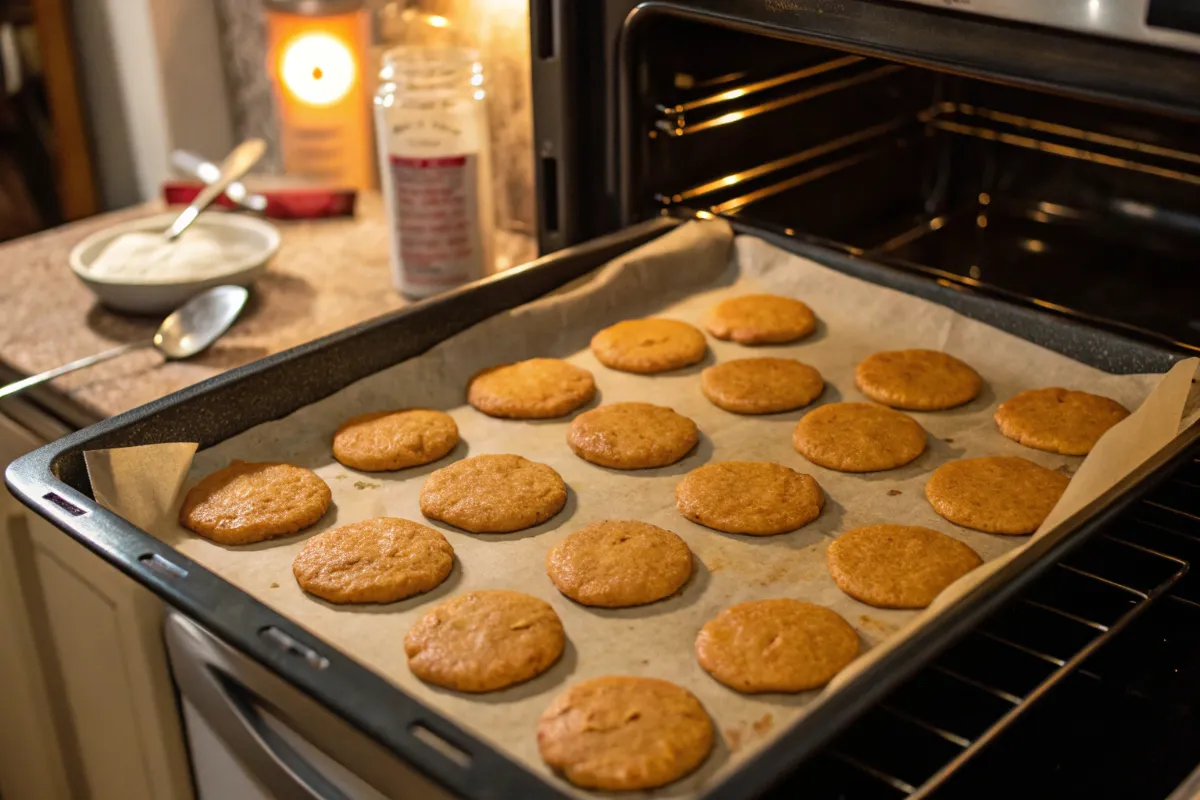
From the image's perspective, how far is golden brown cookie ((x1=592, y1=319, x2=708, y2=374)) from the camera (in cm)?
132

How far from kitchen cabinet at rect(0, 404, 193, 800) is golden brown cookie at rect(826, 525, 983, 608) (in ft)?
2.27

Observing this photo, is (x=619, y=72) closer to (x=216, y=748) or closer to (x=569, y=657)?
(x=569, y=657)

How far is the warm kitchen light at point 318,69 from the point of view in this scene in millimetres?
1837

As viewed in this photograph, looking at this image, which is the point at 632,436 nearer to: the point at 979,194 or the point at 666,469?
the point at 666,469

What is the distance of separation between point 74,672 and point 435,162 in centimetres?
77

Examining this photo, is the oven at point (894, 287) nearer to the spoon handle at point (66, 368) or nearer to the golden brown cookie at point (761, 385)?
the golden brown cookie at point (761, 385)

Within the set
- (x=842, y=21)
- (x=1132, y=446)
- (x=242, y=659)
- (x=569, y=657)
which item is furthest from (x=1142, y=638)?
(x=242, y=659)

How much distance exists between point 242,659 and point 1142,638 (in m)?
0.76

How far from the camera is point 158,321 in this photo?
5.05 ft

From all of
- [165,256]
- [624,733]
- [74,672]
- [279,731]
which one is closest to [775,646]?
[624,733]

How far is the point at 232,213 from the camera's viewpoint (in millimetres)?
1832

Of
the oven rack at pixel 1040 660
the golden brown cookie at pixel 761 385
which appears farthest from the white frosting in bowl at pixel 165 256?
the oven rack at pixel 1040 660

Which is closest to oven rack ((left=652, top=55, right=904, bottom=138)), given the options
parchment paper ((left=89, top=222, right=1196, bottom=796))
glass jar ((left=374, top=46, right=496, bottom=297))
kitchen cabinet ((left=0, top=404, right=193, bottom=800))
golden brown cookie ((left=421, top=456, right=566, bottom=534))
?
parchment paper ((left=89, top=222, right=1196, bottom=796))

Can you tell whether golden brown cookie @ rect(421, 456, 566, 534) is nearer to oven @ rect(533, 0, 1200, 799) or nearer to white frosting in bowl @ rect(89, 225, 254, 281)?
oven @ rect(533, 0, 1200, 799)
